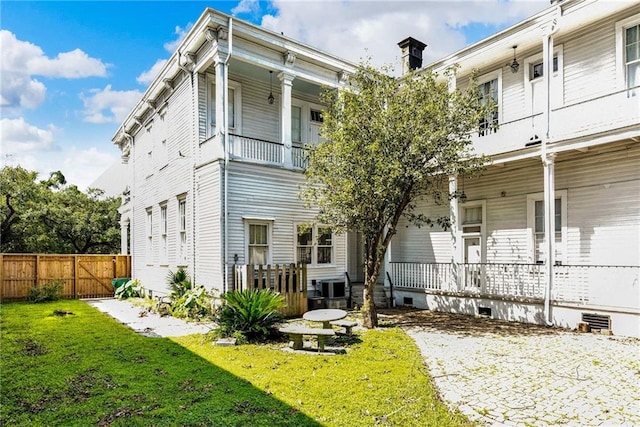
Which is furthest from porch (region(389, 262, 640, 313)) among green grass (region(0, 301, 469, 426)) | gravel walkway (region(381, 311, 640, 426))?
green grass (region(0, 301, 469, 426))

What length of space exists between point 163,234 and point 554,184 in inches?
535

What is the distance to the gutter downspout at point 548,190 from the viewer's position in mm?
9992

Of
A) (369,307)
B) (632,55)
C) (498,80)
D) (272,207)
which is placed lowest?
(369,307)

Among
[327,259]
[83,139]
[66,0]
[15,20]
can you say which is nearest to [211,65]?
[66,0]

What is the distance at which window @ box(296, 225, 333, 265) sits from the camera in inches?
513

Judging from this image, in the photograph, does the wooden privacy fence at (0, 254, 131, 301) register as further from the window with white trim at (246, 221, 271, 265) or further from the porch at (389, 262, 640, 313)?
the porch at (389, 262, 640, 313)

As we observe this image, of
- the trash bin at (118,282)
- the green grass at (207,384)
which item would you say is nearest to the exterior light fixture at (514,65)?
the green grass at (207,384)

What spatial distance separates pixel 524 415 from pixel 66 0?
1255 cm

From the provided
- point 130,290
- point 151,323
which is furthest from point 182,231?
point 130,290

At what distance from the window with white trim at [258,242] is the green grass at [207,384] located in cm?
385

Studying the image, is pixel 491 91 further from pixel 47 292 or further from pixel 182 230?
pixel 47 292

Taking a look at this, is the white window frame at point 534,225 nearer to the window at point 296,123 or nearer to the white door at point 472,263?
the white door at point 472,263

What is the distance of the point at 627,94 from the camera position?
9547mm

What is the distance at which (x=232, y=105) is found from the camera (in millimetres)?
13203
